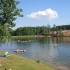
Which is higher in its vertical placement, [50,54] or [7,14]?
[7,14]

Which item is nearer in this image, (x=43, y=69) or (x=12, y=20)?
(x=12, y=20)

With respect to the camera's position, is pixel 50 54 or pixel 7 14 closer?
pixel 7 14

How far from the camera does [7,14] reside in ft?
76.3

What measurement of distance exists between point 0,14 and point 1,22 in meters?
1.24

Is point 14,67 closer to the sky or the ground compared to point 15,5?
closer to the ground

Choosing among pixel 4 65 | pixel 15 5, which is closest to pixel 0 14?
pixel 15 5

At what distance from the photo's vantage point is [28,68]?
25.1 meters

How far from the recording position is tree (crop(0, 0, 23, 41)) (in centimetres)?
2288

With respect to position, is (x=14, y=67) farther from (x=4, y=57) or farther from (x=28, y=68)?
(x=4, y=57)

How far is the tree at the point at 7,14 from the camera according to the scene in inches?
901

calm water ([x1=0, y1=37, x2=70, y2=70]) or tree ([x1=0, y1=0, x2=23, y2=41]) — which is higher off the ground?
tree ([x1=0, y1=0, x2=23, y2=41])

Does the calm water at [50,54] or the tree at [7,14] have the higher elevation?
the tree at [7,14]

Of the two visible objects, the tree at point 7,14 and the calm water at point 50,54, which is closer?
the tree at point 7,14

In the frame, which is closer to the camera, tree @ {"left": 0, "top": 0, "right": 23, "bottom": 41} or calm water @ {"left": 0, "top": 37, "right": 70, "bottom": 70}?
tree @ {"left": 0, "top": 0, "right": 23, "bottom": 41}
